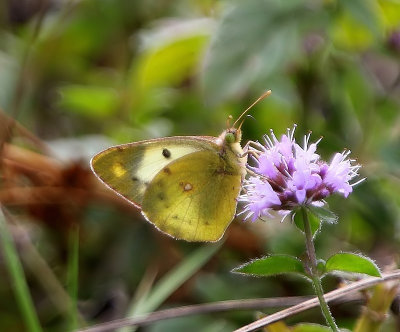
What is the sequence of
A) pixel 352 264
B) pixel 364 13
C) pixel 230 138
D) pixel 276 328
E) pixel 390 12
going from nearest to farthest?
pixel 352 264, pixel 276 328, pixel 230 138, pixel 364 13, pixel 390 12

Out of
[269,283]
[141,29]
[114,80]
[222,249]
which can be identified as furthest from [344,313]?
[141,29]

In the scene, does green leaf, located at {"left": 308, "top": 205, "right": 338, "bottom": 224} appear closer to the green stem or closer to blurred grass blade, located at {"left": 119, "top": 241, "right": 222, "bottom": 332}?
the green stem

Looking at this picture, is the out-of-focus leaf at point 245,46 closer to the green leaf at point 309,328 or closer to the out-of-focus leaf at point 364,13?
the out-of-focus leaf at point 364,13

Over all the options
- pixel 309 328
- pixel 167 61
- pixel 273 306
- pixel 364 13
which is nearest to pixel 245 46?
pixel 364 13

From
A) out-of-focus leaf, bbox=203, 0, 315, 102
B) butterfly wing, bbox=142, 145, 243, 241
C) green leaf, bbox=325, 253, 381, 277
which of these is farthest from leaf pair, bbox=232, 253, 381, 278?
out-of-focus leaf, bbox=203, 0, 315, 102

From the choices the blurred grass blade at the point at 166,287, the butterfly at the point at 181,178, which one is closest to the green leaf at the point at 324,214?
the butterfly at the point at 181,178

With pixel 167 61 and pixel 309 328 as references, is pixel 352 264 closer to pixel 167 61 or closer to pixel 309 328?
pixel 309 328

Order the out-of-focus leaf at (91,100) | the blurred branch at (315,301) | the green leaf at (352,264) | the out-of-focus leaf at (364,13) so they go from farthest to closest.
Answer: the out-of-focus leaf at (91,100), the out-of-focus leaf at (364,13), the blurred branch at (315,301), the green leaf at (352,264)
